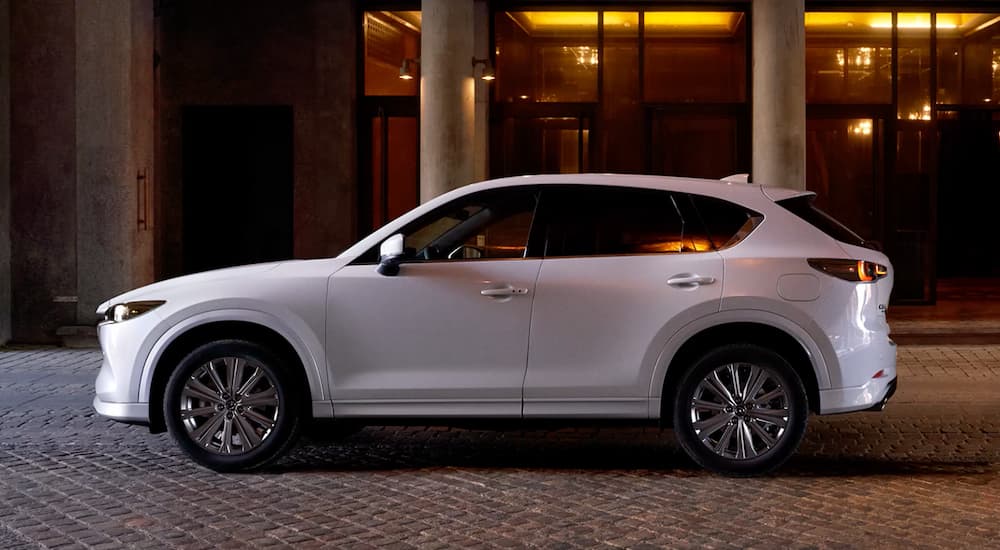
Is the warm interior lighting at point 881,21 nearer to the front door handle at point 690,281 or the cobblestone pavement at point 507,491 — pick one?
the cobblestone pavement at point 507,491

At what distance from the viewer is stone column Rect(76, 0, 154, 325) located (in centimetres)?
1562

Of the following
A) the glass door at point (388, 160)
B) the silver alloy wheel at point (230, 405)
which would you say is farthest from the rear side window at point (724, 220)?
the glass door at point (388, 160)

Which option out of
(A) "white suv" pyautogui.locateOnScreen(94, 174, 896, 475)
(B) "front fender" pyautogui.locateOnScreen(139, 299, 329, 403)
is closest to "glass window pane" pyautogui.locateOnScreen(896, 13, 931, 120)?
(A) "white suv" pyautogui.locateOnScreen(94, 174, 896, 475)

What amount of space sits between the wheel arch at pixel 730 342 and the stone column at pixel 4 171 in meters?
10.5

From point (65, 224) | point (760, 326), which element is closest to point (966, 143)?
point (65, 224)

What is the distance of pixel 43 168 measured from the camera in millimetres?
16047

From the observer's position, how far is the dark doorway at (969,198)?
28969 millimetres

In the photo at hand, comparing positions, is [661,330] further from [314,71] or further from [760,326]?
[314,71]

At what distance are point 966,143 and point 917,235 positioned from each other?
10.7 metres

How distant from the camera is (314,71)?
19.3 metres

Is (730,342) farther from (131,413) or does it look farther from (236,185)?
(236,185)

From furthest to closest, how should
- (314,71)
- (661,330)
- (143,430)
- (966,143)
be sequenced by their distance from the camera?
(966,143) → (314,71) → (143,430) → (661,330)

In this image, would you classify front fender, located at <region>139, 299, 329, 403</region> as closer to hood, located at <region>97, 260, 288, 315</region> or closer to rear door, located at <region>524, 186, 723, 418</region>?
hood, located at <region>97, 260, 288, 315</region>

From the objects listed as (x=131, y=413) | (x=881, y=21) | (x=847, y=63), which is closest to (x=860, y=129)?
(x=847, y=63)
